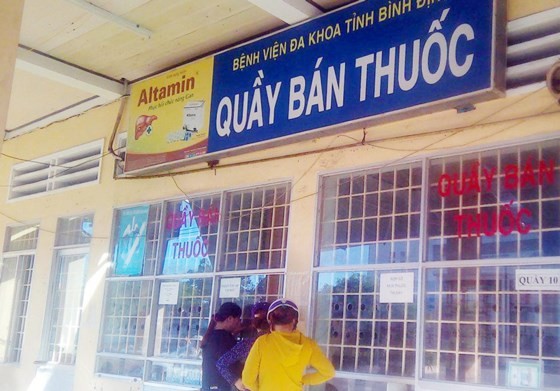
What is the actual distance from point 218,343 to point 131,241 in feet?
8.10

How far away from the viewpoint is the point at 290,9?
5703 millimetres

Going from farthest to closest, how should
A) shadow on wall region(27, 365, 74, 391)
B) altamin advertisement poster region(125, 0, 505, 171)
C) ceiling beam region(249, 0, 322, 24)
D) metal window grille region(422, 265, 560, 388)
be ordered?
1. shadow on wall region(27, 365, 74, 391)
2. ceiling beam region(249, 0, 322, 24)
3. altamin advertisement poster region(125, 0, 505, 171)
4. metal window grille region(422, 265, 560, 388)

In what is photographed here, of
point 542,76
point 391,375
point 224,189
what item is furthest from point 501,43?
point 224,189

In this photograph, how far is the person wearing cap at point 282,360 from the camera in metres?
4.61

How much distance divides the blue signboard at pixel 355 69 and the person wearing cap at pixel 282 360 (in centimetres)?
167

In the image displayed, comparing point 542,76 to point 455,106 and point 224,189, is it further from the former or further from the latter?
point 224,189

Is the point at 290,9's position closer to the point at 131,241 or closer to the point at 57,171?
the point at 131,241

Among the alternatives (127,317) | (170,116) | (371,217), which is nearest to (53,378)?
(127,317)

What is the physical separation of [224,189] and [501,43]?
3.03 meters

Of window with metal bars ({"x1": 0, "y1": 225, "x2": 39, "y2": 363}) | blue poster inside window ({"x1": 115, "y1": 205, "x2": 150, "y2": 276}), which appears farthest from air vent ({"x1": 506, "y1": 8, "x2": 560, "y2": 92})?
window with metal bars ({"x1": 0, "y1": 225, "x2": 39, "y2": 363})

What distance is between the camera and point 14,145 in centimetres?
995

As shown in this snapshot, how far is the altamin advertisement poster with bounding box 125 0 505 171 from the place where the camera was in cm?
460

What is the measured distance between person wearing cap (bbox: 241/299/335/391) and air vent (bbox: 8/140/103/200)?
4.21 m

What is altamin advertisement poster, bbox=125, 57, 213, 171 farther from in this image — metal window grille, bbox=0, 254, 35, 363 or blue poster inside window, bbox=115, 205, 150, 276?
metal window grille, bbox=0, 254, 35, 363
